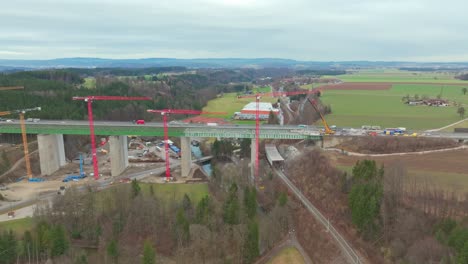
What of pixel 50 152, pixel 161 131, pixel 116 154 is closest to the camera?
pixel 161 131

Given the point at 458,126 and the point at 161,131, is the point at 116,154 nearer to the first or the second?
the point at 161,131

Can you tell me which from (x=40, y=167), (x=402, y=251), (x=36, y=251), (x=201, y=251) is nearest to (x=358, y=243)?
(x=402, y=251)

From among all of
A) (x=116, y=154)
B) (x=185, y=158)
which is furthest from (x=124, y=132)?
(x=185, y=158)

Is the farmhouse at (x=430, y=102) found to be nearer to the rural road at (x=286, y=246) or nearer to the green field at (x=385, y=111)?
the green field at (x=385, y=111)

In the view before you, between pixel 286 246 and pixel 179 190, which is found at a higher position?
pixel 179 190

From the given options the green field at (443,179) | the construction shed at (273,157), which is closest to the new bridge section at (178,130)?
the construction shed at (273,157)

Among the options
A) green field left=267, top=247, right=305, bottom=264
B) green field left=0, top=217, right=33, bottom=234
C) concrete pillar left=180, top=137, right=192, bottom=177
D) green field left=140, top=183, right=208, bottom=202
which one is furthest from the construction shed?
green field left=0, top=217, right=33, bottom=234
